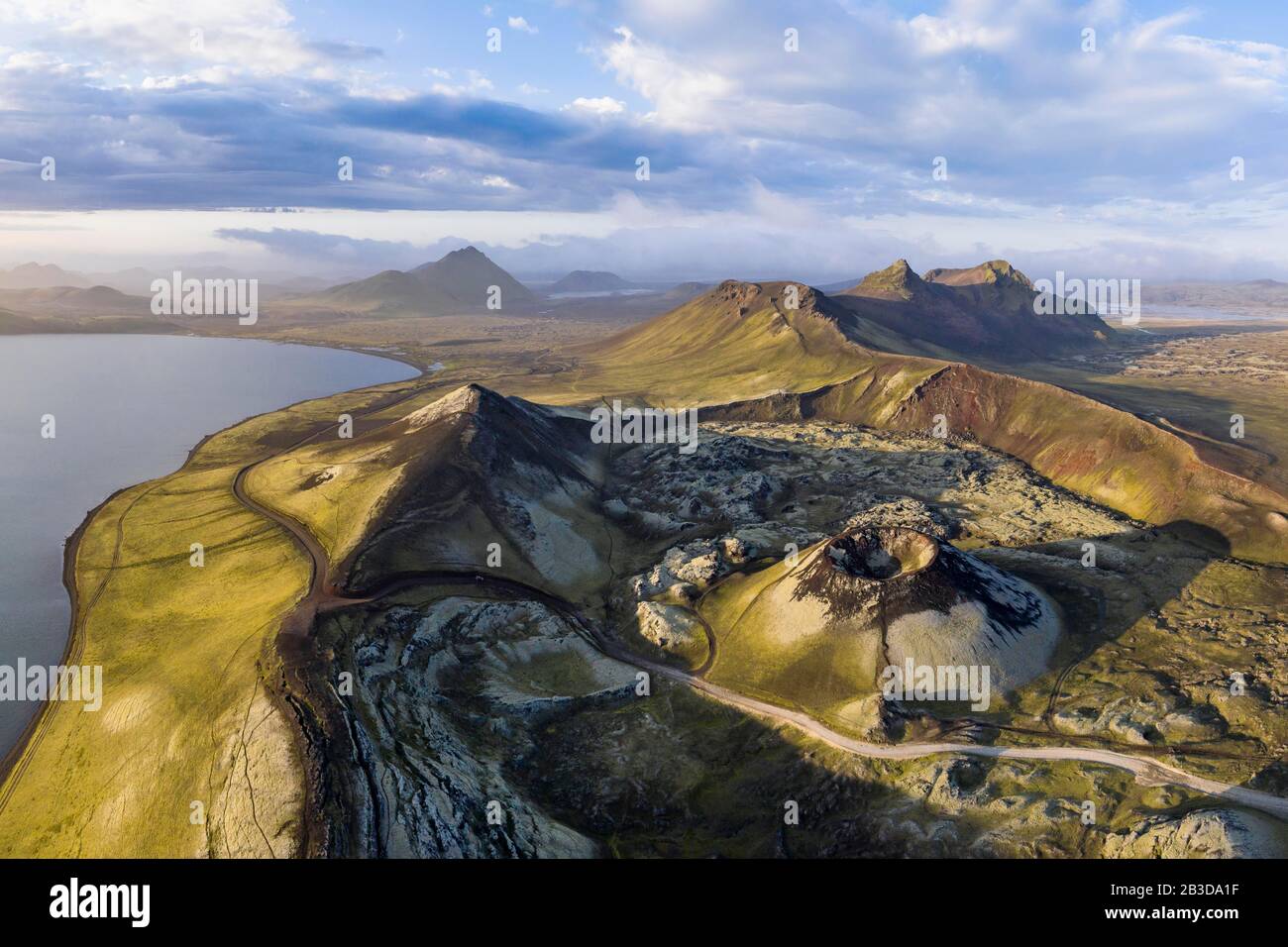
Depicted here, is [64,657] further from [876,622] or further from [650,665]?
[876,622]

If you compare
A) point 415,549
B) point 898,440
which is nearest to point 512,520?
point 415,549

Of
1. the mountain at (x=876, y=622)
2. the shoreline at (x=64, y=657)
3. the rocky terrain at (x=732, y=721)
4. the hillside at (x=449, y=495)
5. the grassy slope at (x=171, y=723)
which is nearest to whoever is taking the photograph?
the grassy slope at (x=171, y=723)

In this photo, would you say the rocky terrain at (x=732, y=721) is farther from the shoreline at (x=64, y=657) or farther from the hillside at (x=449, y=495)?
the shoreline at (x=64, y=657)

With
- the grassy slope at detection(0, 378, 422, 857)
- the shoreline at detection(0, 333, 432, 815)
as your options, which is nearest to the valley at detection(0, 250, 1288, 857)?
the grassy slope at detection(0, 378, 422, 857)

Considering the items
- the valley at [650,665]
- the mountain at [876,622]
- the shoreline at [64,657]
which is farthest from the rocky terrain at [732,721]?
the shoreline at [64,657]

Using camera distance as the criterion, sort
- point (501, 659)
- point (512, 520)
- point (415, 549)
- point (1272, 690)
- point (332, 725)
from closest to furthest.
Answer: point (332, 725) < point (1272, 690) < point (501, 659) < point (415, 549) < point (512, 520)

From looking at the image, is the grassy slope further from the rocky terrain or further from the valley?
the rocky terrain

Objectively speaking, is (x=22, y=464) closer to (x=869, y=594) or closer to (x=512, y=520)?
(x=512, y=520)

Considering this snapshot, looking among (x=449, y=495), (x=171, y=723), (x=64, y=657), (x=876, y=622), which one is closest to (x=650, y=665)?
(x=876, y=622)
